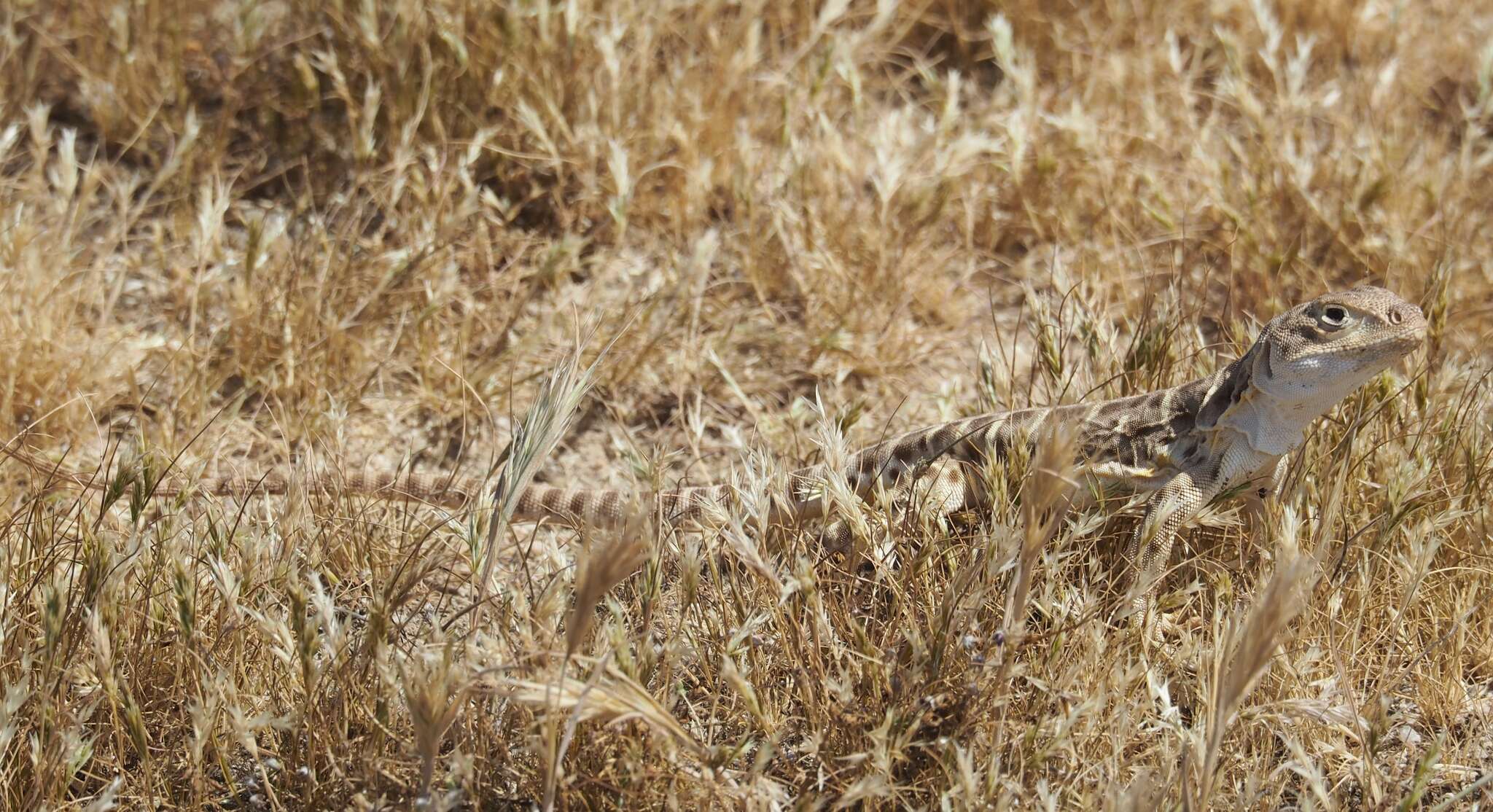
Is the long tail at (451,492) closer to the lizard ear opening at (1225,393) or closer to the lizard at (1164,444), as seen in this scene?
the lizard at (1164,444)

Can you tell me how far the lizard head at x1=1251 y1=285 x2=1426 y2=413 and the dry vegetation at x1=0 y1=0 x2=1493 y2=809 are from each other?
0.58 ft

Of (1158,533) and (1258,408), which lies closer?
(1158,533)

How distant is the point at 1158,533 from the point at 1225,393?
2.08 ft

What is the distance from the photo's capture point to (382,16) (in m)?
4.90

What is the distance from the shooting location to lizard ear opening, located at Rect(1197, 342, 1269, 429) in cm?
325

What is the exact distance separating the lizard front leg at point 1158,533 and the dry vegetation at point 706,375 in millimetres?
92

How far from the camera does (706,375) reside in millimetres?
4297

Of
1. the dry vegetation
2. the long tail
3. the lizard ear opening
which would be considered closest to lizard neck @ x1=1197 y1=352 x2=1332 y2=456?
the lizard ear opening

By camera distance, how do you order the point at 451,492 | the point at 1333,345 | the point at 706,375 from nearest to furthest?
the point at 1333,345 < the point at 451,492 < the point at 706,375

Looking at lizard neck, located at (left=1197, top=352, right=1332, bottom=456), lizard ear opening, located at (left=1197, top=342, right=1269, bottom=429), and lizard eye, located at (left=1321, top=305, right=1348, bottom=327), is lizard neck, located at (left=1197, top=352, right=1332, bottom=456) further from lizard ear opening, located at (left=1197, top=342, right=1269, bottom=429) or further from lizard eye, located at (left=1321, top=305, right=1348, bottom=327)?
lizard eye, located at (left=1321, top=305, right=1348, bottom=327)

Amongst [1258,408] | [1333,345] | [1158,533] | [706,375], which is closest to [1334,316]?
[1333,345]

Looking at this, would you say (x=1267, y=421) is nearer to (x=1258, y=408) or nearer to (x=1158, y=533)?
(x=1258, y=408)

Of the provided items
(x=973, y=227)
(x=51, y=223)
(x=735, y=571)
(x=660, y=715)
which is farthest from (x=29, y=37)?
(x=660, y=715)

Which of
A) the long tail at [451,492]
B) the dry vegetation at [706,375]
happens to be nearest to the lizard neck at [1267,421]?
the dry vegetation at [706,375]
